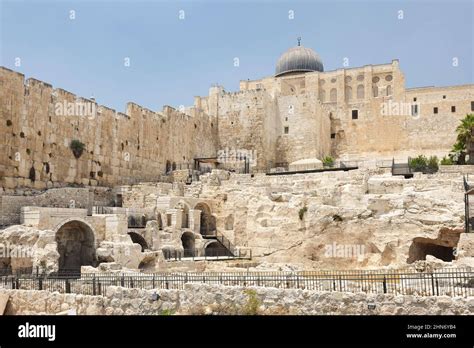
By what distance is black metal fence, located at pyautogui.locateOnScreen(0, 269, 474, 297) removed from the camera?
12148 millimetres

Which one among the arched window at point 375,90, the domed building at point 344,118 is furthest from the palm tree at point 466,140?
the arched window at point 375,90

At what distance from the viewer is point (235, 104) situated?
141 feet

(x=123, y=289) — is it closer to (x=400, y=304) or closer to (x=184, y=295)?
(x=184, y=295)

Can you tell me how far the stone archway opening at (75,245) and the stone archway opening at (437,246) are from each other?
45.5 feet

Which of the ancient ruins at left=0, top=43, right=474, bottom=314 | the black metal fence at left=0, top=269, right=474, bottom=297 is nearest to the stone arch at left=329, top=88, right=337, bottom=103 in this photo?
the ancient ruins at left=0, top=43, right=474, bottom=314

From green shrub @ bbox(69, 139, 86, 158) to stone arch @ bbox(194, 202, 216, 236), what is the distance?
24.6 ft

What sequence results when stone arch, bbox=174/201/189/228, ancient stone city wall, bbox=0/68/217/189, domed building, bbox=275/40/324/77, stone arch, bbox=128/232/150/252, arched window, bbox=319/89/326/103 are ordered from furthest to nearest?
1. domed building, bbox=275/40/324/77
2. arched window, bbox=319/89/326/103
3. stone arch, bbox=174/201/189/228
4. ancient stone city wall, bbox=0/68/217/189
5. stone arch, bbox=128/232/150/252

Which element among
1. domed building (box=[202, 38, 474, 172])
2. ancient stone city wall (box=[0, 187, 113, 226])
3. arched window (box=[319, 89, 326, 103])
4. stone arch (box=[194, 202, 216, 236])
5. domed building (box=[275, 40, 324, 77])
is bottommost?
stone arch (box=[194, 202, 216, 236])

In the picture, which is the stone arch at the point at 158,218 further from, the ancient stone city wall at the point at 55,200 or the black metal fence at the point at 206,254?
the ancient stone city wall at the point at 55,200

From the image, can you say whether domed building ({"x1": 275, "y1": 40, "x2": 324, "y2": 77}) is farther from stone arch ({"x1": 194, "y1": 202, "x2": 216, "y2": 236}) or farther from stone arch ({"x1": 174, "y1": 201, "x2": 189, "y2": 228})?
stone arch ({"x1": 174, "y1": 201, "x2": 189, "y2": 228})

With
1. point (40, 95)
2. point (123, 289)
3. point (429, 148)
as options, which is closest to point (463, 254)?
point (123, 289)
